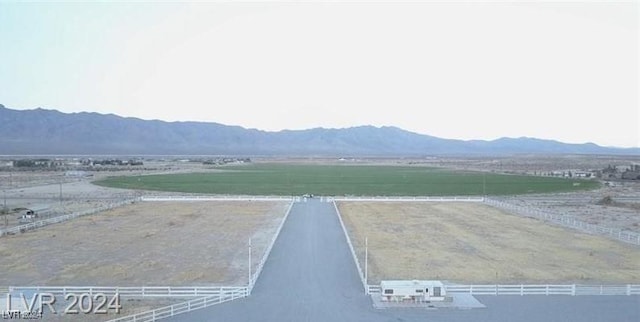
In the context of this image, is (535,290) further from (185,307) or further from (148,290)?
(148,290)

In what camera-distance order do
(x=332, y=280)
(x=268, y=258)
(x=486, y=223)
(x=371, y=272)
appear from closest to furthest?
(x=332, y=280), (x=371, y=272), (x=268, y=258), (x=486, y=223)

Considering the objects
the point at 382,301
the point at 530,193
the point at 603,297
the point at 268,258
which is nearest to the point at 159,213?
the point at 268,258

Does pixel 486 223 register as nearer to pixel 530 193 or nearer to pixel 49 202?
pixel 530 193

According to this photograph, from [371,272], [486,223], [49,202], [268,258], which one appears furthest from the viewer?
[49,202]

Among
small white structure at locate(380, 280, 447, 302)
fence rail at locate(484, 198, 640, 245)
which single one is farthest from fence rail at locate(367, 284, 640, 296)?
fence rail at locate(484, 198, 640, 245)

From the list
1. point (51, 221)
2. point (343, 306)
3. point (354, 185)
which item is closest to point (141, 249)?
point (51, 221)

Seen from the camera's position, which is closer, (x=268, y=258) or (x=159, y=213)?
(x=268, y=258)

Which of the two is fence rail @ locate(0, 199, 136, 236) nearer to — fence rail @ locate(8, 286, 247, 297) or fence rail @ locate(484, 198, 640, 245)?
fence rail @ locate(8, 286, 247, 297)
